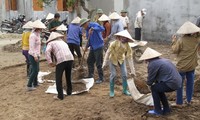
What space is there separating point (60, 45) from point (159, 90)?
7.70 ft

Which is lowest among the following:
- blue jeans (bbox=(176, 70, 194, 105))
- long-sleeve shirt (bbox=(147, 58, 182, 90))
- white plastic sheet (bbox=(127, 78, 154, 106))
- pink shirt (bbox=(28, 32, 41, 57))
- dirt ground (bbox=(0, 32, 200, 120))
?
dirt ground (bbox=(0, 32, 200, 120))

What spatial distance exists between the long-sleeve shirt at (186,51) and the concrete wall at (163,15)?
8.40 meters

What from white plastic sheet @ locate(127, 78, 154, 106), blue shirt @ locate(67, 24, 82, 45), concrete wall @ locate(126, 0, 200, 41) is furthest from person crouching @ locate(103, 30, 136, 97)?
concrete wall @ locate(126, 0, 200, 41)

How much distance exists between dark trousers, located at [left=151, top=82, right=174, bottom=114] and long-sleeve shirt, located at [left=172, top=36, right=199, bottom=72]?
0.67 meters

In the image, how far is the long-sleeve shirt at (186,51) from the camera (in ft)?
20.1

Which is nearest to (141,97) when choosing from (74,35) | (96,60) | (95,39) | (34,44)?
(96,60)

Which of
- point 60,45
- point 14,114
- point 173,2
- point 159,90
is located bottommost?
point 14,114

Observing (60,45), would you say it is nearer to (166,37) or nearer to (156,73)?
(156,73)

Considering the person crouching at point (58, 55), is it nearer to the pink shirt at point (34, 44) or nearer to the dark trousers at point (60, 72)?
the dark trousers at point (60, 72)

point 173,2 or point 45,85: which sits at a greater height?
point 173,2

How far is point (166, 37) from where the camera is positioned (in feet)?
50.6

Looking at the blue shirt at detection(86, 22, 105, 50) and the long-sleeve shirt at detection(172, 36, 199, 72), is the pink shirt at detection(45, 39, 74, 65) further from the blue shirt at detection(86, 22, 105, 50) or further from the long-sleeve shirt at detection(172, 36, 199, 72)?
the long-sleeve shirt at detection(172, 36, 199, 72)

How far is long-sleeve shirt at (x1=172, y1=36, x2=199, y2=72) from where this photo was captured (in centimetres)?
611

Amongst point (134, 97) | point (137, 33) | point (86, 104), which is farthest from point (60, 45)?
point (137, 33)
